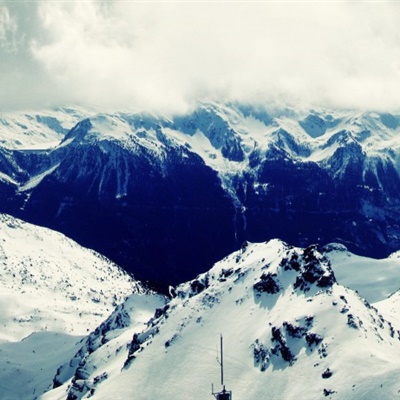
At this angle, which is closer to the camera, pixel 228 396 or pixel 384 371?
pixel 228 396

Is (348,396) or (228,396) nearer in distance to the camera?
(228,396)

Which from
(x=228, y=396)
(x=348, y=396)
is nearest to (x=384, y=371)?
(x=348, y=396)

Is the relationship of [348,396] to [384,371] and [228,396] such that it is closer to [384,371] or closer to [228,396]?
[384,371]
